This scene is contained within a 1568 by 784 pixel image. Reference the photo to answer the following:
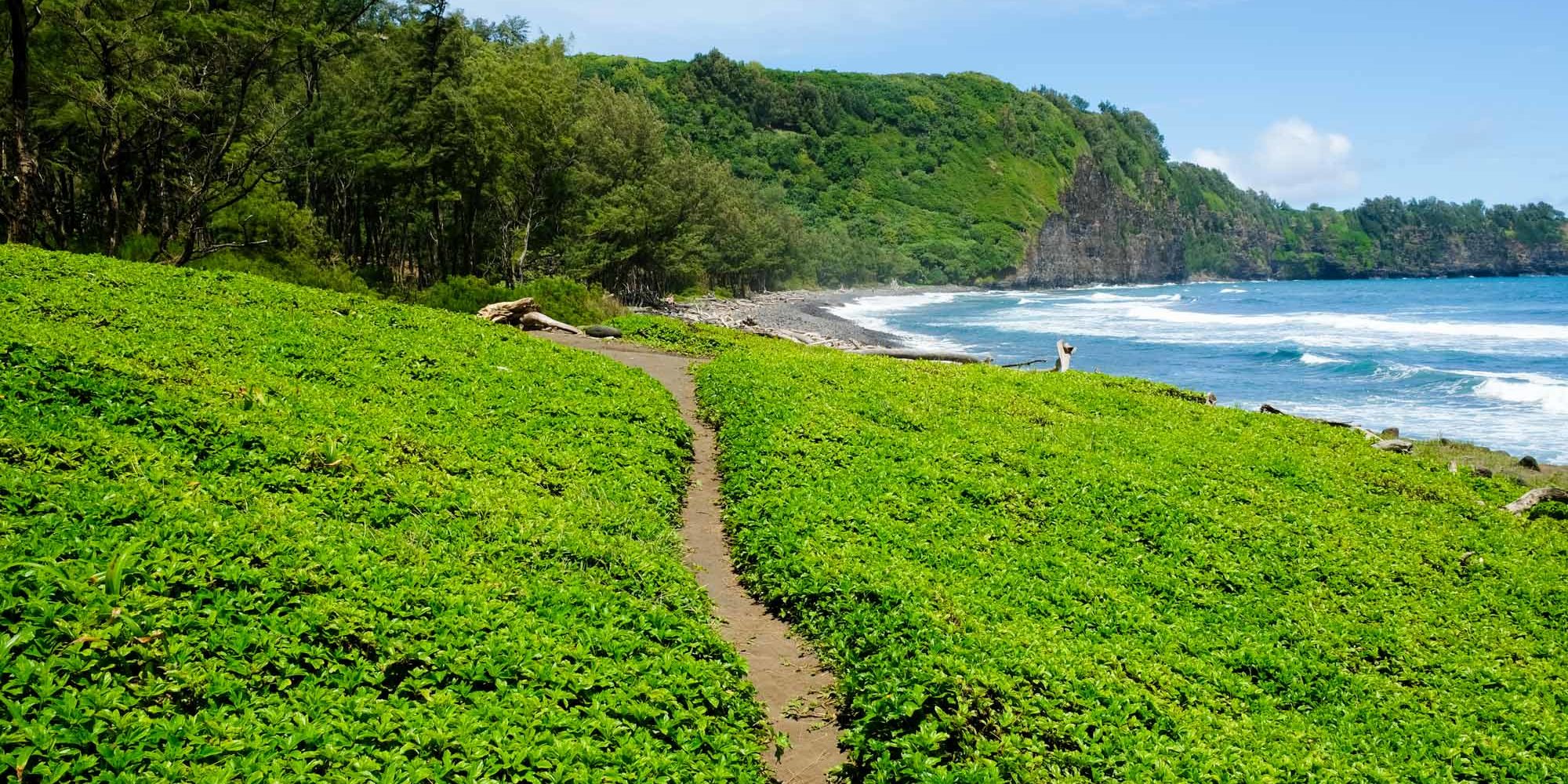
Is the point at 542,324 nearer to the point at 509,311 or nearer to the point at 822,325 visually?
the point at 509,311

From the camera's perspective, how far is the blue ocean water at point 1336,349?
40656 mm

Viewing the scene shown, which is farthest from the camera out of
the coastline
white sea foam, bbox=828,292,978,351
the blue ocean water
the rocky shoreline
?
white sea foam, bbox=828,292,978,351

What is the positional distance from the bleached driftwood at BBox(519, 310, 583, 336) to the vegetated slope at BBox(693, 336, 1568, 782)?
45.9 feet

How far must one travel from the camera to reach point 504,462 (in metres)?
13.3

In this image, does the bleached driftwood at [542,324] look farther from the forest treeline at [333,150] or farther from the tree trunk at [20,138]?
the tree trunk at [20,138]

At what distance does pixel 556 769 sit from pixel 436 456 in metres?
7.30

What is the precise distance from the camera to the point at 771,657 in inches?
392

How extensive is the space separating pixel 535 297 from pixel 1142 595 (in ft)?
102

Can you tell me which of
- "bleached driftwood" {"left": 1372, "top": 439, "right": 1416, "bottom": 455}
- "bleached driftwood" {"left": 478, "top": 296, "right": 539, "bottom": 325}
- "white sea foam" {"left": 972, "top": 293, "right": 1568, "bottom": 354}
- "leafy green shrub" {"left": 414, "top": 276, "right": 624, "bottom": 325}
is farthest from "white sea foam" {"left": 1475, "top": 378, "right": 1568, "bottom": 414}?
"bleached driftwood" {"left": 478, "top": 296, "right": 539, "bottom": 325}

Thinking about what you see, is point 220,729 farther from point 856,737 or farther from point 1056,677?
point 1056,677

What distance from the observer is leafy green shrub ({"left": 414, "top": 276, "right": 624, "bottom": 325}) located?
35500 mm

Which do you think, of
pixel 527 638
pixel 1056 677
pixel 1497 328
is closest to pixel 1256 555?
pixel 1056 677

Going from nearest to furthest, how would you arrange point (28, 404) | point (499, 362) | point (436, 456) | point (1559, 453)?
point (28, 404)
point (436, 456)
point (499, 362)
point (1559, 453)

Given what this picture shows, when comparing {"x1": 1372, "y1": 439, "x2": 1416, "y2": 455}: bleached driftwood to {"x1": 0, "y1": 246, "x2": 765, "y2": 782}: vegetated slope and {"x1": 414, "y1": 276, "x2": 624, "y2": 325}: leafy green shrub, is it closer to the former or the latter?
{"x1": 0, "y1": 246, "x2": 765, "y2": 782}: vegetated slope
